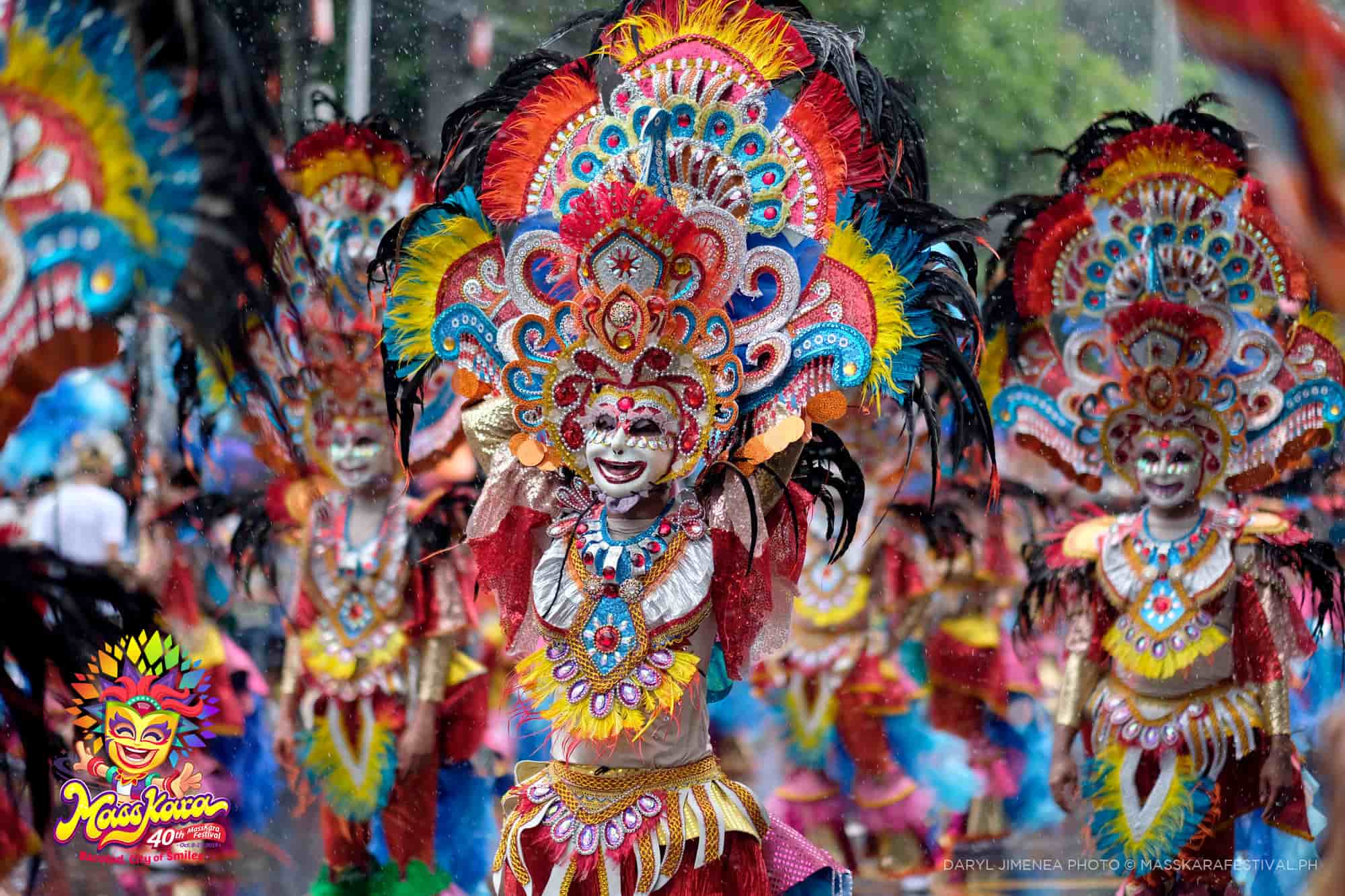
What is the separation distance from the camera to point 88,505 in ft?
22.6

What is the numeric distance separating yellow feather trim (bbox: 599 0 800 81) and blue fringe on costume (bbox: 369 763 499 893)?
3.06 metres

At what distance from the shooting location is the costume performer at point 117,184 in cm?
226

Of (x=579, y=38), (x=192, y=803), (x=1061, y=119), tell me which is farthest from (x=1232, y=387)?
(x=1061, y=119)

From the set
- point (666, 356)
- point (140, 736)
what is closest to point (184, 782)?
point (140, 736)

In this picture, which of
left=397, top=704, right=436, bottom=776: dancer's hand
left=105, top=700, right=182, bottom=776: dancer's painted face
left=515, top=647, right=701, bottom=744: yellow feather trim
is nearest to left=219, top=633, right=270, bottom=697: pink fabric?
left=397, top=704, right=436, bottom=776: dancer's hand

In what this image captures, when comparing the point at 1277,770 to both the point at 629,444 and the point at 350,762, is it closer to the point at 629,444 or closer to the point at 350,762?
the point at 629,444

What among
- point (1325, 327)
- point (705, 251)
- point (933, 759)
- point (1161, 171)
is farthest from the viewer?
point (933, 759)

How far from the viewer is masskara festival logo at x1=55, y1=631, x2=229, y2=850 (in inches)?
176

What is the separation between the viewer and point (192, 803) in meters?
5.27

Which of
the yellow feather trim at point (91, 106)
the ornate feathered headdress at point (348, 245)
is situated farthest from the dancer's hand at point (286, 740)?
the yellow feather trim at point (91, 106)

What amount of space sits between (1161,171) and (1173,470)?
0.95 m

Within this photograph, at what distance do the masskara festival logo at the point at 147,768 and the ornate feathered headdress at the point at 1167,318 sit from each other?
8.67 ft

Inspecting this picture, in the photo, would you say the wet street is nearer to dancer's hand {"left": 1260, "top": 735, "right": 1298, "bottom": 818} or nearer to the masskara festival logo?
the masskara festival logo

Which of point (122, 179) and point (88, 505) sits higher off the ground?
point (122, 179)
